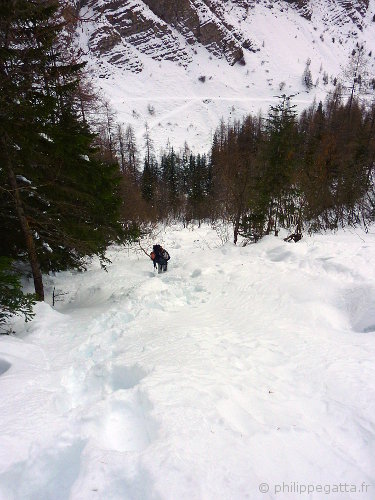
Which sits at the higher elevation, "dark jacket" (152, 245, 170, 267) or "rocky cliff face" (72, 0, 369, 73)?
"rocky cliff face" (72, 0, 369, 73)

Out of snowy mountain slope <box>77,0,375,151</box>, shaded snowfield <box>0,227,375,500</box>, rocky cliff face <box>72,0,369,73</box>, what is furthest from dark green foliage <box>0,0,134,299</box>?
rocky cliff face <box>72,0,369,73</box>

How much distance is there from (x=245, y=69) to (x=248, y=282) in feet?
459

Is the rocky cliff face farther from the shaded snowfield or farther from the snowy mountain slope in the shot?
the shaded snowfield

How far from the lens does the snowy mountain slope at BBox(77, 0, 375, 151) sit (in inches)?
3612

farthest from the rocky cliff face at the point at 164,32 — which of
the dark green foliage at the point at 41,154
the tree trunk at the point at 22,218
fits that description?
the tree trunk at the point at 22,218

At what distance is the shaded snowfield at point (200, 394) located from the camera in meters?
2.46

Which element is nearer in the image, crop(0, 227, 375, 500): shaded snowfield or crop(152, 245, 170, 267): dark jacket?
crop(0, 227, 375, 500): shaded snowfield

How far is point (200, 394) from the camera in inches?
138

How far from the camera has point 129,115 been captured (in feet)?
278

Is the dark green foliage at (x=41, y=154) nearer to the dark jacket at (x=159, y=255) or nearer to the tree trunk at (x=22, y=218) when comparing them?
the tree trunk at (x=22, y=218)

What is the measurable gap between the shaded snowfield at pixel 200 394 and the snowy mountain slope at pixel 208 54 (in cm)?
7467

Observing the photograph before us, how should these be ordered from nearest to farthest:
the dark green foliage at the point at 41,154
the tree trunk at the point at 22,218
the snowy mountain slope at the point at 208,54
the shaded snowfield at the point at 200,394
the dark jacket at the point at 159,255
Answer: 1. the shaded snowfield at the point at 200,394
2. the dark green foliage at the point at 41,154
3. the tree trunk at the point at 22,218
4. the dark jacket at the point at 159,255
5. the snowy mountain slope at the point at 208,54

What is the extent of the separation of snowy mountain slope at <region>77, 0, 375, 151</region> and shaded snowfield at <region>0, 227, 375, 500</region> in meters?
74.7

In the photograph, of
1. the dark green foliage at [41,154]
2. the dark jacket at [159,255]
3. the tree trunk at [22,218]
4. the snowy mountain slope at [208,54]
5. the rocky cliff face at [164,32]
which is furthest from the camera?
the rocky cliff face at [164,32]
